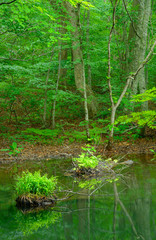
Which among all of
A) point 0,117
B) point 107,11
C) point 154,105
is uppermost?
point 107,11

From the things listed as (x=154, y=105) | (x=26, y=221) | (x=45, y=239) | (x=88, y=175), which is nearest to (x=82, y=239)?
(x=45, y=239)

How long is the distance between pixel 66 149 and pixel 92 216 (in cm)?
587

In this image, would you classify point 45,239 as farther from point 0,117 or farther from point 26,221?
point 0,117

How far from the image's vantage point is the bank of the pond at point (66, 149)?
912cm

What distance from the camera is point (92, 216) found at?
4.25 metres

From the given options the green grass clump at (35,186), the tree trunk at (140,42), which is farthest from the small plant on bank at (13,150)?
the tree trunk at (140,42)

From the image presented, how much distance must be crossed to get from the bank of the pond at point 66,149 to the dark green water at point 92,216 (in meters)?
3.09

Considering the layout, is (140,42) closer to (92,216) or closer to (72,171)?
(72,171)

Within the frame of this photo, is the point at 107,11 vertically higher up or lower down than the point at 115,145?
higher up

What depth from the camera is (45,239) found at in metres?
3.61

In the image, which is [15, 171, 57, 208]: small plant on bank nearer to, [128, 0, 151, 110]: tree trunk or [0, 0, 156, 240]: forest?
[0, 0, 156, 240]: forest

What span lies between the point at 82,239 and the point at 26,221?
113 centimetres

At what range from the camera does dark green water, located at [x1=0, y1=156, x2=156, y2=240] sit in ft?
12.2

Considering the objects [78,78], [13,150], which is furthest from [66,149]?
[78,78]
